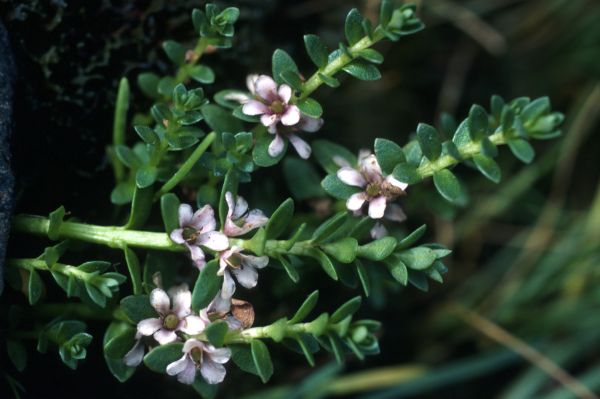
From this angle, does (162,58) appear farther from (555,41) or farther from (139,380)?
(555,41)

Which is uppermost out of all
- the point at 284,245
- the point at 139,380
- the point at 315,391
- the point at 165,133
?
the point at 165,133

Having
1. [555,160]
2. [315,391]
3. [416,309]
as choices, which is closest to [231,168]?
[315,391]

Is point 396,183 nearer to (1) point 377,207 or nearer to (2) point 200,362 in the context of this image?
(1) point 377,207

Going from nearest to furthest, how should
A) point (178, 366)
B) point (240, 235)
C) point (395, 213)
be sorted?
1. point (178, 366)
2. point (240, 235)
3. point (395, 213)

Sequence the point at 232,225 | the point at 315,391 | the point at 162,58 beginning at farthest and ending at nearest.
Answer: the point at 315,391, the point at 162,58, the point at 232,225

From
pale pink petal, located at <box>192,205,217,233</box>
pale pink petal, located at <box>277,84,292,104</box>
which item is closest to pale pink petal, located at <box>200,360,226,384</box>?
pale pink petal, located at <box>192,205,217,233</box>

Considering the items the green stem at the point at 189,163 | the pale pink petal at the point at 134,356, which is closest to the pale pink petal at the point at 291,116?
the green stem at the point at 189,163

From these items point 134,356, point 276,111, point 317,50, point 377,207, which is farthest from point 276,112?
point 134,356

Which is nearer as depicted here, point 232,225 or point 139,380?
point 232,225
